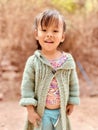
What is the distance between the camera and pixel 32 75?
8.79 feet

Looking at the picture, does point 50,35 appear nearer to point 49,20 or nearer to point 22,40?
point 49,20

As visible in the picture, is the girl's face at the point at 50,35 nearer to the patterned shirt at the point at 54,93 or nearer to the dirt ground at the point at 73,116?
the patterned shirt at the point at 54,93

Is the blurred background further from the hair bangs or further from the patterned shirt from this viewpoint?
the hair bangs

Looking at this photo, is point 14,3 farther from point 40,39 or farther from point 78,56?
point 40,39

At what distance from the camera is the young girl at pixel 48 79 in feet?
8.70

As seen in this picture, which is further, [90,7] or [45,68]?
[90,7]

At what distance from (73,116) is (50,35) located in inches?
84.5

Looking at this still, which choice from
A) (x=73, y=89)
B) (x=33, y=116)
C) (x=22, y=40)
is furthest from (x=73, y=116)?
(x=33, y=116)

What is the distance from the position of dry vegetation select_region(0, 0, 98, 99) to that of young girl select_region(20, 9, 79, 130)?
2568 mm

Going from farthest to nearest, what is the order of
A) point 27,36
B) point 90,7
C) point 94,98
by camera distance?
point 90,7 → point 27,36 → point 94,98

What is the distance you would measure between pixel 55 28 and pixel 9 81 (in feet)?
10.2

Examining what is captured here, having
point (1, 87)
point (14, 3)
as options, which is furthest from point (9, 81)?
point (14, 3)

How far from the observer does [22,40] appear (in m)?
5.86

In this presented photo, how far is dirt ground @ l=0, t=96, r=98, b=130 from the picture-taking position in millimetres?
4219
